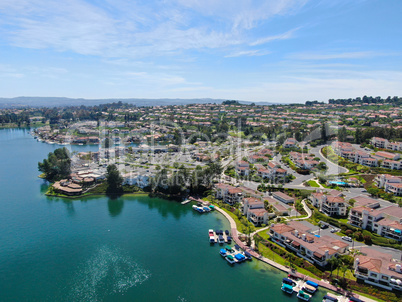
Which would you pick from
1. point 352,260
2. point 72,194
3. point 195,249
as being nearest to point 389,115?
point 352,260

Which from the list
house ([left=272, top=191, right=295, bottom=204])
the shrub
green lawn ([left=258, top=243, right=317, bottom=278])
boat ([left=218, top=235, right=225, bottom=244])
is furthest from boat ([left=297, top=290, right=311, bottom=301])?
house ([left=272, top=191, right=295, bottom=204])

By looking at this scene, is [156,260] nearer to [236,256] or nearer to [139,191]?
[236,256]

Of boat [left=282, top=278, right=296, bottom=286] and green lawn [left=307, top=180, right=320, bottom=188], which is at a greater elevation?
green lawn [left=307, top=180, right=320, bottom=188]

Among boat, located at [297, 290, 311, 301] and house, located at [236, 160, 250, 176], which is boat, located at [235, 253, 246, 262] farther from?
house, located at [236, 160, 250, 176]

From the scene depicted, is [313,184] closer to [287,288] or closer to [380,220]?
[380,220]

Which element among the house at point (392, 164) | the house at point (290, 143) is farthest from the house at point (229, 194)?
the house at point (290, 143)

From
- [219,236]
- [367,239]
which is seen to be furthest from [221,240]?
[367,239]
